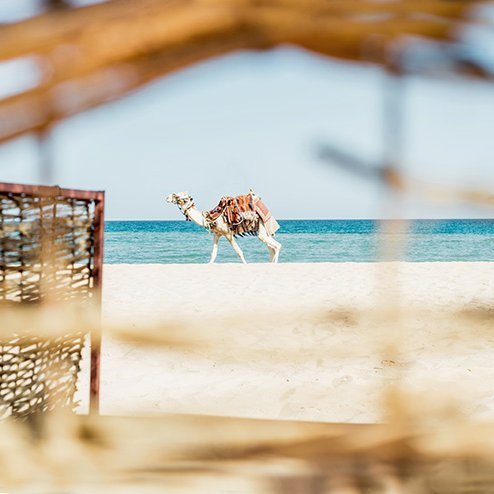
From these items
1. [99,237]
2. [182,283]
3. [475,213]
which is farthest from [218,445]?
[182,283]

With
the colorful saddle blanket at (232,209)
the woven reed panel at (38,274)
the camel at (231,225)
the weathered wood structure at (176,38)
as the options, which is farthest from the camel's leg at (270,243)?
the weathered wood structure at (176,38)

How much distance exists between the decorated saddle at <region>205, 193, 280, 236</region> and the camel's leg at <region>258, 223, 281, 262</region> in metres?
0.08

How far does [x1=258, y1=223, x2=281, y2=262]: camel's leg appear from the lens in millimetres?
9430

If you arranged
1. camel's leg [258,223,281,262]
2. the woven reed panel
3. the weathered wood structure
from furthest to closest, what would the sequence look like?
camel's leg [258,223,281,262] < the woven reed panel < the weathered wood structure

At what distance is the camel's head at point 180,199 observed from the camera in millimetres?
8945

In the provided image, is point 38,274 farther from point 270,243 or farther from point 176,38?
point 270,243

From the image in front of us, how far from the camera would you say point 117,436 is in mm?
543

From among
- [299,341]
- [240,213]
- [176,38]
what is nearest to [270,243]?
[240,213]

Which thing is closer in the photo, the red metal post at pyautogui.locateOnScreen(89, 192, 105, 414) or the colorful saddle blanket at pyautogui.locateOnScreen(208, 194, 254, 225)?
the red metal post at pyautogui.locateOnScreen(89, 192, 105, 414)

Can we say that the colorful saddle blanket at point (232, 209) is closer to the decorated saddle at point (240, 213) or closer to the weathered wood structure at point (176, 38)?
the decorated saddle at point (240, 213)

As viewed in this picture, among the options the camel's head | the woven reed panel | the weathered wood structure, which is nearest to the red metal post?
the woven reed panel

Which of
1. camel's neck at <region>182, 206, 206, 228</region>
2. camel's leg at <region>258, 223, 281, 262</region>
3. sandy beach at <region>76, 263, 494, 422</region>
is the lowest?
sandy beach at <region>76, 263, 494, 422</region>

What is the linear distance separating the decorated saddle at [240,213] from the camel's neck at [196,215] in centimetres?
12

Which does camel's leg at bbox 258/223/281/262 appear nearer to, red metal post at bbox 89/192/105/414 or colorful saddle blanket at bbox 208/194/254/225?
colorful saddle blanket at bbox 208/194/254/225
